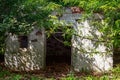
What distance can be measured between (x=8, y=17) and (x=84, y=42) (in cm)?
287

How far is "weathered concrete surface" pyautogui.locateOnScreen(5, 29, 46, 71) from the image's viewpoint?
11.2m

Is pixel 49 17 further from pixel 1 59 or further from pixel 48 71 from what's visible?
pixel 1 59

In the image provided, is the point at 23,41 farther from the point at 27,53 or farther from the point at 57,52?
the point at 57,52

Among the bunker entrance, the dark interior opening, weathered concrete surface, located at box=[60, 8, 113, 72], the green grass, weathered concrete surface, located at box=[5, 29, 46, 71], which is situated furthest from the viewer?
the bunker entrance

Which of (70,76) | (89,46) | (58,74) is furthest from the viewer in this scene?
(89,46)

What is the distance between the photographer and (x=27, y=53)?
11375mm

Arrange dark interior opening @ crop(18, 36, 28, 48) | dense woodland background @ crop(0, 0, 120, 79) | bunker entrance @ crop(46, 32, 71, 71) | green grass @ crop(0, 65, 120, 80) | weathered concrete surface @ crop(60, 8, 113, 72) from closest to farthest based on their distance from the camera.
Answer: dense woodland background @ crop(0, 0, 120, 79), green grass @ crop(0, 65, 120, 80), weathered concrete surface @ crop(60, 8, 113, 72), dark interior opening @ crop(18, 36, 28, 48), bunker entrance @ crop(46, 32, 71, 71)

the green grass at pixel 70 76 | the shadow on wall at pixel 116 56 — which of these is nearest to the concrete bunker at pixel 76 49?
the green grass at pixel 70 76

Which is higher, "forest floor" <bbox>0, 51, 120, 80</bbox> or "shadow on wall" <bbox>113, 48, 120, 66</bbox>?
"shadow on wall" <bbox>113, 48, 120, 66</bbox>

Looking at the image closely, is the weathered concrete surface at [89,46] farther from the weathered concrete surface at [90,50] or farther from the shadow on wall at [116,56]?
the shadow on wall at [116,56]

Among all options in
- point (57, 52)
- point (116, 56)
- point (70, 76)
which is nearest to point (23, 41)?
point (57, 52)

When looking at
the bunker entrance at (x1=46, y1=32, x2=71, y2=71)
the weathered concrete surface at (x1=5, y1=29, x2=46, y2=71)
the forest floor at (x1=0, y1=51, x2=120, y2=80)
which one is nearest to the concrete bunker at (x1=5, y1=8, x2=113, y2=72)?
the weathered concrete surface at (x1=5, y1=29, x2=46, y2=71)

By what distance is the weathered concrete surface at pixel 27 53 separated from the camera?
1125 cm

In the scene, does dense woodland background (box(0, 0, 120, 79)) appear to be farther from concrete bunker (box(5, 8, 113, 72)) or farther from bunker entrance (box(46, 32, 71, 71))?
bunker entrance (box(46, 32, 71, 71))
